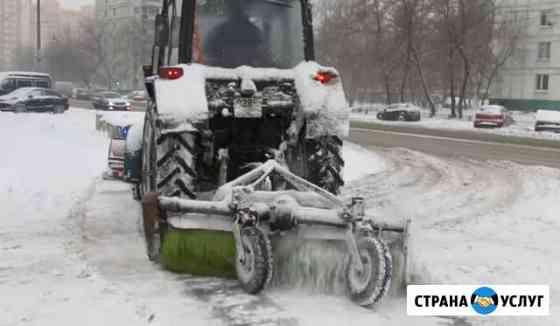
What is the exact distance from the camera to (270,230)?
5.42 m

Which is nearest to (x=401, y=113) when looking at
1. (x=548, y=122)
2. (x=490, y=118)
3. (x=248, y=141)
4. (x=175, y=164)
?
(x=490, y=118)

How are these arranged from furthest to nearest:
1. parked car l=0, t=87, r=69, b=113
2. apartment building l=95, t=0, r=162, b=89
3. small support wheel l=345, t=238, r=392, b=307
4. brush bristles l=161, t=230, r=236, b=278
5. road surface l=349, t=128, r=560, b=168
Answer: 1. apartment building l=95, t=0, r=162, b=89
2. parked car l=0, t=87, r=69, b=113
3. road surface l=349, t=128, r=560, b=168
4. brush bristles l=161, t=230, r=236, b=278
5. small support wheel l=345, t=238, r=392, b=307

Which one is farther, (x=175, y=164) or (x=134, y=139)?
(x=134, y=139)

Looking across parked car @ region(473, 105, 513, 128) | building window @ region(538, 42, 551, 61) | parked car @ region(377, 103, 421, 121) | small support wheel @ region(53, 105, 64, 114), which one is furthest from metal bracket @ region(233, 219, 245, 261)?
building window @ region(538, 42, 551, 61)

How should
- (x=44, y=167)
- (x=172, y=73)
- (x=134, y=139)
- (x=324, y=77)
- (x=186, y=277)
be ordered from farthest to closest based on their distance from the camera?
1. (x=44, y=167)
2. (x=134, y=139)
3. (x=324, y=77)
4. (x=172, y=73)
5. (x=186, y=277)

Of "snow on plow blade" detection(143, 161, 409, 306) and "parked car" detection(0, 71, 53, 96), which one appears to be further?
"parked car" detection(0, 71, 53, 96)

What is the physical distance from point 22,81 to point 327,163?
3022cm

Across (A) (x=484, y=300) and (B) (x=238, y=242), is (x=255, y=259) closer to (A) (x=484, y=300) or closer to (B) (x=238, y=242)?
(B) (x=238, y=242)

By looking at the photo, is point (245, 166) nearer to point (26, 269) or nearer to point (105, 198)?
point (26, 269)

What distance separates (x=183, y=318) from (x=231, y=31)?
326 centimetres

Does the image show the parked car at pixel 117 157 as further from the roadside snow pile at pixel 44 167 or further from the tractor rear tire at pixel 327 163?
the tractor rear tire at pixel 327 163

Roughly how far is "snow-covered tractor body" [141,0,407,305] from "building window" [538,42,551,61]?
54.4m

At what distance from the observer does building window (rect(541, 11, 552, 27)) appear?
56219 millimetres

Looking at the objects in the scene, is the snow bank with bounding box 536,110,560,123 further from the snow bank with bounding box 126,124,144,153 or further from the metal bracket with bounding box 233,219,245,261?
the metal bracket with bounding box 233,219,245,261
